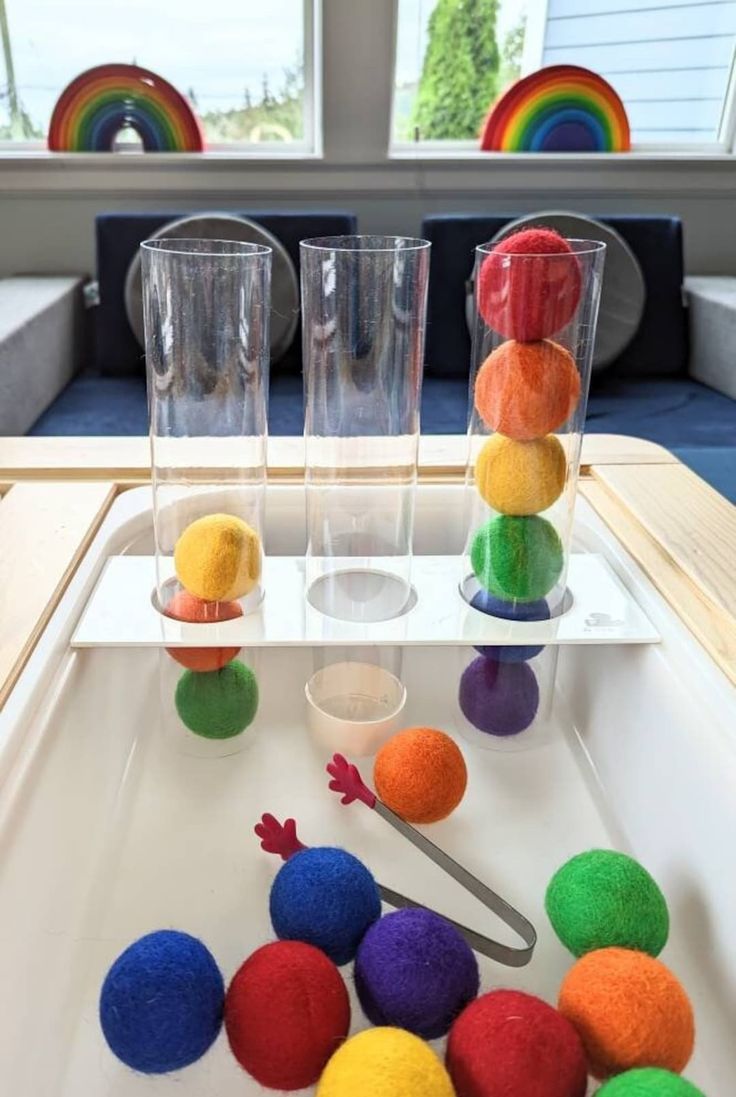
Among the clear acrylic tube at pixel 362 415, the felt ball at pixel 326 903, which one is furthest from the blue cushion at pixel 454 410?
the felt ball at pixel 326 903

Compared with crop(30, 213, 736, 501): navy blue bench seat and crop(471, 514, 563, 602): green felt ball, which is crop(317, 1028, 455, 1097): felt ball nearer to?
crop(471, 514, 563, 602): green felt ball

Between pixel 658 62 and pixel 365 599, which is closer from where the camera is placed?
pixel 365 599

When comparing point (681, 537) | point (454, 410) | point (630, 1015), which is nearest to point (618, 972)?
point (630, 1015)

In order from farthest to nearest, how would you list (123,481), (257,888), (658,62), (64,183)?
(658,62) < (64,183) < (123,481) < (257,888)

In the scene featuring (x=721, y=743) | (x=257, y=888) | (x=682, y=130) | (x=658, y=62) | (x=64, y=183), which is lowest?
(x=257, y=888)

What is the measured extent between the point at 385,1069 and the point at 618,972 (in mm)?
118

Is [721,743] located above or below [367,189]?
below

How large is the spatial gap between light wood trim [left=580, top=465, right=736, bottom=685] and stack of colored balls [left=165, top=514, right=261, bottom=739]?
0.28 metres

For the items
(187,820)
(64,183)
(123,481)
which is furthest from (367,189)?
(187,820)

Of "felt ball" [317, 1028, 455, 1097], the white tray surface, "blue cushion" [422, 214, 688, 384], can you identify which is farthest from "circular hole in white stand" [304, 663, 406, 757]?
"blue cushion" [422, 214, 688, 384]

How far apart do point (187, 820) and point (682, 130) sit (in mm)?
2303

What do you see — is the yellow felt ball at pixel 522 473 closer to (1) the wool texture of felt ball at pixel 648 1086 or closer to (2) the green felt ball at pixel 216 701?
(2) the green felt ball at pixel 216 701

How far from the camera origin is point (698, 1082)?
1.29ft

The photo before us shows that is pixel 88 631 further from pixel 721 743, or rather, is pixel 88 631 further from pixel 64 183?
pixel 64 183
